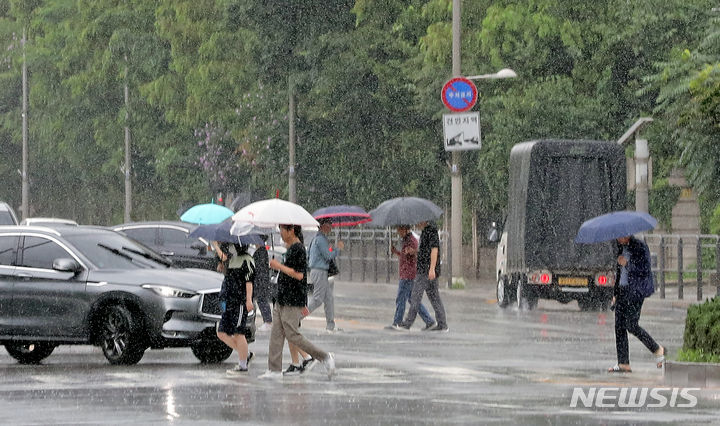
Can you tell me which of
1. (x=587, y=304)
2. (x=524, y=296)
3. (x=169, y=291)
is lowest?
(x=587, y=304)

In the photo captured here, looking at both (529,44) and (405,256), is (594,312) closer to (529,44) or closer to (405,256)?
(405,256)

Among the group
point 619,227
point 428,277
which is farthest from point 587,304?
point 619,227

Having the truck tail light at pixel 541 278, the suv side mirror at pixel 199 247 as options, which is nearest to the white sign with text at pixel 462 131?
the suv side mirror at pixel 199 247

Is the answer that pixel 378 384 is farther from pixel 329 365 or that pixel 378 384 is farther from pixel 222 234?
pixel 222 234

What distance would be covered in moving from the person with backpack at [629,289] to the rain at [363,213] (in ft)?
0.08

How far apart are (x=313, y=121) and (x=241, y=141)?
629 centimetres

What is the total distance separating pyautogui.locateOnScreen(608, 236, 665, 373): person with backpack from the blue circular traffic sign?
2253 centimetres

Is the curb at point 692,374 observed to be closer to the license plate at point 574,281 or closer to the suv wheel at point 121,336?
the suv wheel at point 121,336

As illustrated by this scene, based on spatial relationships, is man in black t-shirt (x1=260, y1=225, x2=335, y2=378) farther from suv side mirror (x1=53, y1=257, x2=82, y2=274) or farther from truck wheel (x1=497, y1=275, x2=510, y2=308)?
truck wheel (x1=497, y1=275, x2=510, y2=308)

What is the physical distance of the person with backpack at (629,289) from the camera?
1905 centimetres

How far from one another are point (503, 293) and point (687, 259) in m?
9.25

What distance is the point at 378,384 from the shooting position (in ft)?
57.9

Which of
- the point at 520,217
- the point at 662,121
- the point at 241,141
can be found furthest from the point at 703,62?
the point at 241,141

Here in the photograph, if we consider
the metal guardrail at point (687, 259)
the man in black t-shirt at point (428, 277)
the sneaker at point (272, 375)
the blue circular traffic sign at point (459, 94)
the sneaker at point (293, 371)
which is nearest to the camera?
the sneaker at point (272, 375)
